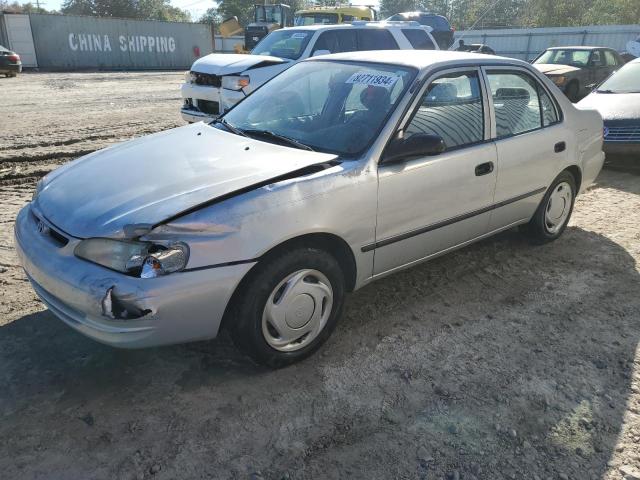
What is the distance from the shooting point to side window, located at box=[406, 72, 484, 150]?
130 inches

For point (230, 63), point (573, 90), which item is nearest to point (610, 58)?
point (573, 90)

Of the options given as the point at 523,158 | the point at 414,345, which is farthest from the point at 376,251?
the point at 523,158

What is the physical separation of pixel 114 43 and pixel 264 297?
30.9 m

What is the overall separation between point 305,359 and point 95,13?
2865 inches

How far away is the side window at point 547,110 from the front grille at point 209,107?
4918 mm

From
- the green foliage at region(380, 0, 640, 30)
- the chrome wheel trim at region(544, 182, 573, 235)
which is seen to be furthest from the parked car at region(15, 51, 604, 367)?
the green foliage at region(380, 0, 640, 30)

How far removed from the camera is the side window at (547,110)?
13.9 feet

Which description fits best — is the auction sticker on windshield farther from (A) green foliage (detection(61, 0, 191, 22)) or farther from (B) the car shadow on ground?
(A) green foliage (detection(61, 0, 191, 22))

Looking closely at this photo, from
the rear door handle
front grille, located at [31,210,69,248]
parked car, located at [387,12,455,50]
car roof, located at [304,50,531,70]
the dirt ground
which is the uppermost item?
parked car, located at [387,12,455,50]

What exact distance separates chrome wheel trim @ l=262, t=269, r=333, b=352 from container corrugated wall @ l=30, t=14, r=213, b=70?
1130 inches

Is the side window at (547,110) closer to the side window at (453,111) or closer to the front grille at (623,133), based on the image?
the side window at (453,111)

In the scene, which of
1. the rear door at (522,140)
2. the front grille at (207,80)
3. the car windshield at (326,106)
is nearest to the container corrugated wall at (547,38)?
the front grille at (207,80)

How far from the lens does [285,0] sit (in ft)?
253

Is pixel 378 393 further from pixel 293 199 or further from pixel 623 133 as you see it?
pixel 623 133
